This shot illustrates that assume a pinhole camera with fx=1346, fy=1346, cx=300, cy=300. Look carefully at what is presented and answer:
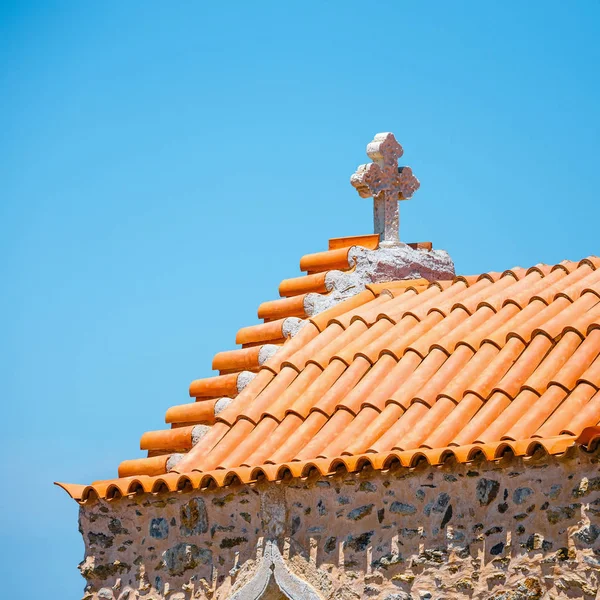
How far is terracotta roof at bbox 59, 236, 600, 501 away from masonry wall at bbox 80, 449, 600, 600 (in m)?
0.17

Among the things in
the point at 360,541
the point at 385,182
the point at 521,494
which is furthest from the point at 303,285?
the point at 521,494

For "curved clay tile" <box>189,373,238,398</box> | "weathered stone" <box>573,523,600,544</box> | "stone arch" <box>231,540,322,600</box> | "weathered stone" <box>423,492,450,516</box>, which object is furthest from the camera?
"curved clay tile" <box>189,373,238,398</box>

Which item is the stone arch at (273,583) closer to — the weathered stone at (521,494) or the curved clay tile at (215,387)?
the weathered stone at (521,494)

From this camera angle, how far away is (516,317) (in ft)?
32.5

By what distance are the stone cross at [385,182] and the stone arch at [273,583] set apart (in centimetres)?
382

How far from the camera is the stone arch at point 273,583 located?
905cm

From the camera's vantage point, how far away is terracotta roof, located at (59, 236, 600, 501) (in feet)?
28.1

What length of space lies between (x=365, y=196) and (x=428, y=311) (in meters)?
2.01

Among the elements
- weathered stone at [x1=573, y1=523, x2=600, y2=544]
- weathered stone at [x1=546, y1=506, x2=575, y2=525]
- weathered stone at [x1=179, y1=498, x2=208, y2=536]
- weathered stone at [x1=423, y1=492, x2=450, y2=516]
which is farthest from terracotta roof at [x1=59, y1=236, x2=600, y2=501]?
weathered stone at [x1=573, y1=523, x2=600, y2=544]

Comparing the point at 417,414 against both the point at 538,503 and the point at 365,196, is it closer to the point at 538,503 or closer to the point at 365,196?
the point at 538,503

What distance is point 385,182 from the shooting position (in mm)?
12320

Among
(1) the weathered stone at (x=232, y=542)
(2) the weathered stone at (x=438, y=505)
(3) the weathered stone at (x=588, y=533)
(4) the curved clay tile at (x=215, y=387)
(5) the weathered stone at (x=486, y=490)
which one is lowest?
(3) the weathered stone at (x=588, y=533)

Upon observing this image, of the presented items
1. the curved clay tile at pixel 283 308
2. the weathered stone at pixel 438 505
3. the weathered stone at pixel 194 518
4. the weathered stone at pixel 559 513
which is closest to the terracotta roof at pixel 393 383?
the curved clay tile at pixel 283 308

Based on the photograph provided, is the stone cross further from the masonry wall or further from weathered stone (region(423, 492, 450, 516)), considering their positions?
weathered stone (region(423, 492, 450, 516))
